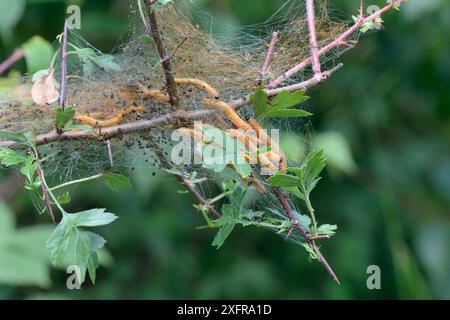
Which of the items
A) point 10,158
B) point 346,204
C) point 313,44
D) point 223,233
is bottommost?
point 223,233

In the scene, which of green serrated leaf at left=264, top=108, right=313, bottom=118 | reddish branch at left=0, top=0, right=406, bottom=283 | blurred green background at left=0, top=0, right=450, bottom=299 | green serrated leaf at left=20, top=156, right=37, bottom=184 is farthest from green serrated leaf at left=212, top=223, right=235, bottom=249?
blurred green background at left=0, top=0, right=450, bottom=299

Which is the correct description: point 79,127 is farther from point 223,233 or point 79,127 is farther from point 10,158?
point 223,233

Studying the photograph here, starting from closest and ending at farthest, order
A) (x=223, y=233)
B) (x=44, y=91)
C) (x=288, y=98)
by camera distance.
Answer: (x=288, y=98), (x=223, y=233), (x=44, y=91)

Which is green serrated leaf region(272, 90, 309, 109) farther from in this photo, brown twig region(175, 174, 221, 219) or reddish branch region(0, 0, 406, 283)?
brown twig region(175, 174, 221, 219)

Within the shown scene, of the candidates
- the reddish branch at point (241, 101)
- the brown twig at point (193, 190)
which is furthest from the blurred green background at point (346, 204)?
the reddish branch at point (241, 101)

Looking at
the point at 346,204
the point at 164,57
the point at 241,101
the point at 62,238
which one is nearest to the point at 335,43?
the point at 241,101

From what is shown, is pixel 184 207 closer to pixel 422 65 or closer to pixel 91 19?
pixel 91 19

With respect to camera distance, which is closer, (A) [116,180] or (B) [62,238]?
(B) [62,238]

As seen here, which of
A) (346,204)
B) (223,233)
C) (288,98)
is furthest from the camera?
(346,204)

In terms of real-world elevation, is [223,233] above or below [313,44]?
below
